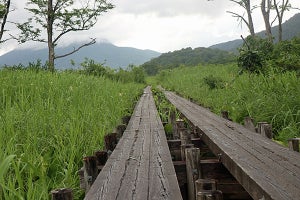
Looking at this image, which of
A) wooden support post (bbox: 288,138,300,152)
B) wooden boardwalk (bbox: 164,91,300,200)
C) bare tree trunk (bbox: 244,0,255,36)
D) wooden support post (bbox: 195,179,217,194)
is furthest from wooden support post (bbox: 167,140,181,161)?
bare tree trunk (bbox: 244,0,255,36)

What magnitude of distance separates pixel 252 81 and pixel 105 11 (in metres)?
16.3

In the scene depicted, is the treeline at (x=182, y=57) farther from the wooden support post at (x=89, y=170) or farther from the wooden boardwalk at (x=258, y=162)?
the wooden support post at (x=89, y=170)

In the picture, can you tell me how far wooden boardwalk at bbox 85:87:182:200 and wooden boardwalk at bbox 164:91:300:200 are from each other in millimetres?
527

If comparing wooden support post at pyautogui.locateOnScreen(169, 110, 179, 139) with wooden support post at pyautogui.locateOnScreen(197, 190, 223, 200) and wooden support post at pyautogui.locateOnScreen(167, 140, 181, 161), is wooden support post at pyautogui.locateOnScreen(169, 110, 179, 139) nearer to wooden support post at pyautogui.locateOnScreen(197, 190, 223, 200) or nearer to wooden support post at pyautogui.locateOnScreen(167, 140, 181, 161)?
wooden support post at pyautogui.locateOnScreen(167, 140, 181, 161)

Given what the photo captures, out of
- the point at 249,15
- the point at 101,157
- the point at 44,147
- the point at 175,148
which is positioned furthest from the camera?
the point at 249,15

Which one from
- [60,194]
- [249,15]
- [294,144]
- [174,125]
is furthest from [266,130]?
[249,15]

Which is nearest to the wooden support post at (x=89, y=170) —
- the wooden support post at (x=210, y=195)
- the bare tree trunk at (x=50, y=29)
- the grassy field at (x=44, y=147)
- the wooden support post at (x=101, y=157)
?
the grassy field at (x=44, y=147)

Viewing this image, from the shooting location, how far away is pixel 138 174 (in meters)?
2.49

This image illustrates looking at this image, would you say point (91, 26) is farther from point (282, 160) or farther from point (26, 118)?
point (282, 160)

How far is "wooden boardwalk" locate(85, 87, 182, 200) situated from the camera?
80.4 inches

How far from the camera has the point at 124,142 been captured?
379 centimetres

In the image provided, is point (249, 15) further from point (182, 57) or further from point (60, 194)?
point (182, 57)

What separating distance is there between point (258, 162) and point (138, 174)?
1013 mm

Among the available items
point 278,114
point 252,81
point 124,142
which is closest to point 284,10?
point 252,81
